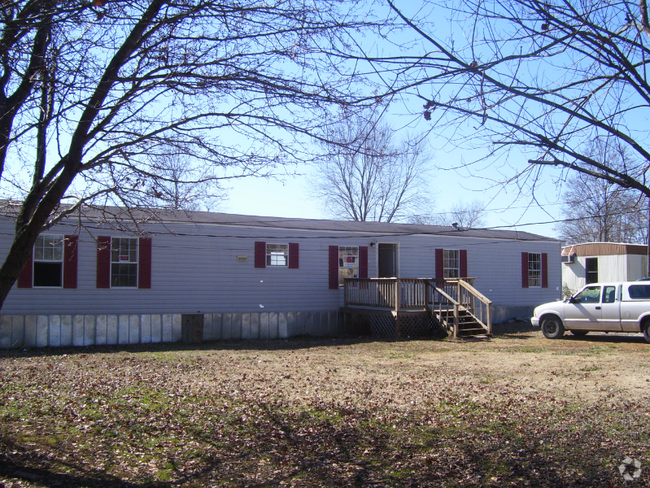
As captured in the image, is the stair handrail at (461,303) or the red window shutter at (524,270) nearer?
the stair handrail at (461,303)

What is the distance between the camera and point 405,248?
852 inches

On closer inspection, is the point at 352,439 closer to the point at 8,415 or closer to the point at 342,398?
the point at 342,398

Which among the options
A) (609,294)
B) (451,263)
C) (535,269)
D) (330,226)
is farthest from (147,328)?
(535,269)

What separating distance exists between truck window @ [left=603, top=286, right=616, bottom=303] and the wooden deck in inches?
125

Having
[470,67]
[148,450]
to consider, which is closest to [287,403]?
[148,450]

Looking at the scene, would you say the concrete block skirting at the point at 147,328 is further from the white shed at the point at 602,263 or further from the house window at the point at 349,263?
the white shed at the point at 602,263

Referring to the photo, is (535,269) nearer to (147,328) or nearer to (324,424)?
→ (147,328)

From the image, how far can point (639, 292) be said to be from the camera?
1501 cm

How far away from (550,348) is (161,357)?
9.69 meters

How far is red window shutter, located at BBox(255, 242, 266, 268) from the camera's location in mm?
18688

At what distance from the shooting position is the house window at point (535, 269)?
2500cm

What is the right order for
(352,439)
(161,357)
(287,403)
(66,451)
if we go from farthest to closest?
(161,357)
(287,403)
(352,439)
(66,451)

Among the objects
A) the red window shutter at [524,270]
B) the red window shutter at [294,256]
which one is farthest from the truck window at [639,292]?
the red window shutter at [294,256]

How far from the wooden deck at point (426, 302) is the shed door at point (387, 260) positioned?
112 inches
